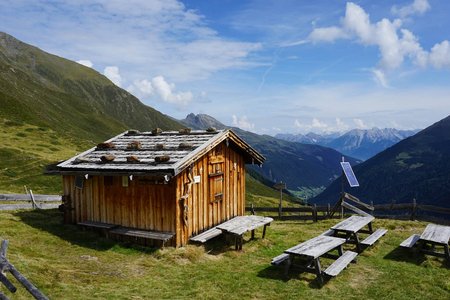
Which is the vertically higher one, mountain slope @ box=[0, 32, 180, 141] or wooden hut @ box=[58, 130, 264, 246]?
mountain slope @ box=[0, 32, 180, 141]

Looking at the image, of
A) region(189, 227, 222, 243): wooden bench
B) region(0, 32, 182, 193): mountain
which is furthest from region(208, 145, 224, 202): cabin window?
region(0, 32, 182, 193): mountain

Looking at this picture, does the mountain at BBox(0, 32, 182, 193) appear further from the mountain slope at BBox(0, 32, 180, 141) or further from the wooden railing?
the wooden railing

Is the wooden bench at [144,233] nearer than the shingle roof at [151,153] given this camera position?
Yes

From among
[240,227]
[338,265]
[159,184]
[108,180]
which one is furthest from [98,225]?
[338,265]

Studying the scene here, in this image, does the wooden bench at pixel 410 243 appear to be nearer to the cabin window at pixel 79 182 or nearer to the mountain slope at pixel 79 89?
the cabin window at pixel 79 182

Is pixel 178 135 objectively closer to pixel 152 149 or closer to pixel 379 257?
pixel 152 149

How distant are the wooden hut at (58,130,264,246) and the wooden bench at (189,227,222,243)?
0.37 metres

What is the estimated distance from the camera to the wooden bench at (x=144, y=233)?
47.9 ft

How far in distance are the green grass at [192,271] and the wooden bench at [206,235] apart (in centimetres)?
35

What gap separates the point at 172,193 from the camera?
1509 cm

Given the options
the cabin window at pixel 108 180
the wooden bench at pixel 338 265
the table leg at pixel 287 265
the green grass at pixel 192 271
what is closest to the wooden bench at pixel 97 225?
the green grass at pixel 192 271

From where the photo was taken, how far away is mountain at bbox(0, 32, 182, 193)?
40062mm

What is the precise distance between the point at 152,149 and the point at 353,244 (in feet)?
33.3

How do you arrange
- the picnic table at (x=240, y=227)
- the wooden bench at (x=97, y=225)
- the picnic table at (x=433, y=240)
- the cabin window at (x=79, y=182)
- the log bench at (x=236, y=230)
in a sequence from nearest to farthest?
the picnic table at (x=433, y=240) < the log bench at (x=236, y=230) < the picnic table at (x=240, y=227) < the wooden bench at (x=97, y=225) < the cabin window at (x=79, y=182)
